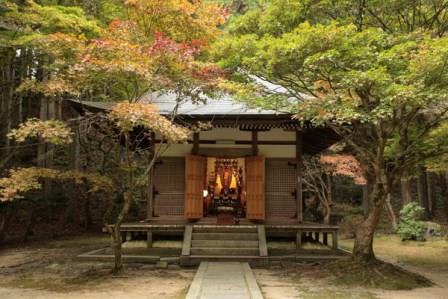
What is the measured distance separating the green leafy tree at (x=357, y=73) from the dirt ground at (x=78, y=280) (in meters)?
3.99

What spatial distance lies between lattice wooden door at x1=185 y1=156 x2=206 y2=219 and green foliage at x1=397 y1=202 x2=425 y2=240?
878 centimetres

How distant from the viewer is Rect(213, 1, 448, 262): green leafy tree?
7059mm

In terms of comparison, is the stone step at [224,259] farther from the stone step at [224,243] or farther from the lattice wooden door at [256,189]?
the lattice wooden door at [256,189]

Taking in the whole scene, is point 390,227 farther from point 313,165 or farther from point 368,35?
point 368,35

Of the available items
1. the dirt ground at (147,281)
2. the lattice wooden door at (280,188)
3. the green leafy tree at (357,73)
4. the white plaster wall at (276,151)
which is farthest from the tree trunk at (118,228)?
the white plaster wall at (276,151)

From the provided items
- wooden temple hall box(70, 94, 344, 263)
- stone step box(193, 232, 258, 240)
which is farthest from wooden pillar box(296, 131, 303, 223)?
stone step box(193, 232, 258, 240)

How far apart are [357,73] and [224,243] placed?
5.88m

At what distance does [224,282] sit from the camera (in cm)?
790

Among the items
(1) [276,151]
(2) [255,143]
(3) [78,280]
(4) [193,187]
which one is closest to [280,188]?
(1) [276,151]

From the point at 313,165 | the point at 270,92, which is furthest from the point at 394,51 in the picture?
the point at 313,165

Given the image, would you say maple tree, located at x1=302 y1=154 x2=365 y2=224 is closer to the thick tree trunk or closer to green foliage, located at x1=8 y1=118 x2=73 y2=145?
the thick tree trunk

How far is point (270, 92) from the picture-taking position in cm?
940

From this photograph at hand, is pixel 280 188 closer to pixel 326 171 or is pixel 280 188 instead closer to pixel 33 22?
pixel 326 171

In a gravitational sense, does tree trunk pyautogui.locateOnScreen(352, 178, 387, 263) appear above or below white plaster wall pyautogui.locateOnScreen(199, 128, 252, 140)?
below
